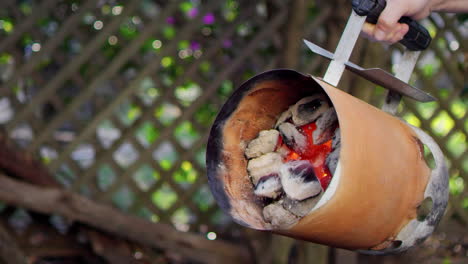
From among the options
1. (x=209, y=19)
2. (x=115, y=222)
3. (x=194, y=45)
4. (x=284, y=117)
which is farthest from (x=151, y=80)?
(x=284, y=117)

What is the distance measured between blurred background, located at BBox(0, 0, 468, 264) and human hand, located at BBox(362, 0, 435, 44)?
45.3 inches

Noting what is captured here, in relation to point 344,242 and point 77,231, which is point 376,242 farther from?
point 77,231

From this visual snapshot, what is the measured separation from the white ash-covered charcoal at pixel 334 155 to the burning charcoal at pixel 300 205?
0.17ft

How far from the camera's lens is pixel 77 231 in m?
2.60

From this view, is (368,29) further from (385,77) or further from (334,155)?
(334,155)

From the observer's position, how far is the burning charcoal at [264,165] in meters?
1.10

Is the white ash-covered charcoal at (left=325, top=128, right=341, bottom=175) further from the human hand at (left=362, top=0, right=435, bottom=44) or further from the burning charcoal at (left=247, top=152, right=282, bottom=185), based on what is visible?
the human hand at (left=362, top=0, right=435, bottom=44)

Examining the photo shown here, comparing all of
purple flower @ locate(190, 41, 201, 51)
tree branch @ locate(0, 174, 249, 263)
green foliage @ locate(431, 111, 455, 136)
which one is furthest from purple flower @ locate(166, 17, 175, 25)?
green foliage @ locate(431, 111, 455, 136)

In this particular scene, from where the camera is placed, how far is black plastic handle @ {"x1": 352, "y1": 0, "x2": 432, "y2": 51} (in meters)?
1.08

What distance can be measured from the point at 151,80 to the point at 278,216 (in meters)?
1.59

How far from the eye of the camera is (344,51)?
107cm

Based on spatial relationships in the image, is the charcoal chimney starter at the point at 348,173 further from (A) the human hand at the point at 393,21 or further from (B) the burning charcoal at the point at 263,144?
(A) the human hand at the point at 393,21

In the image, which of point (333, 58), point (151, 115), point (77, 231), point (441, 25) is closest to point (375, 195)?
point (333, 58)

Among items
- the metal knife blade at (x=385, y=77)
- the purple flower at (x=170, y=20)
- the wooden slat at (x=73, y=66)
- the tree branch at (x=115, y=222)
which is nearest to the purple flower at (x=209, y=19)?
the purple flower at (x=170, y=20)
